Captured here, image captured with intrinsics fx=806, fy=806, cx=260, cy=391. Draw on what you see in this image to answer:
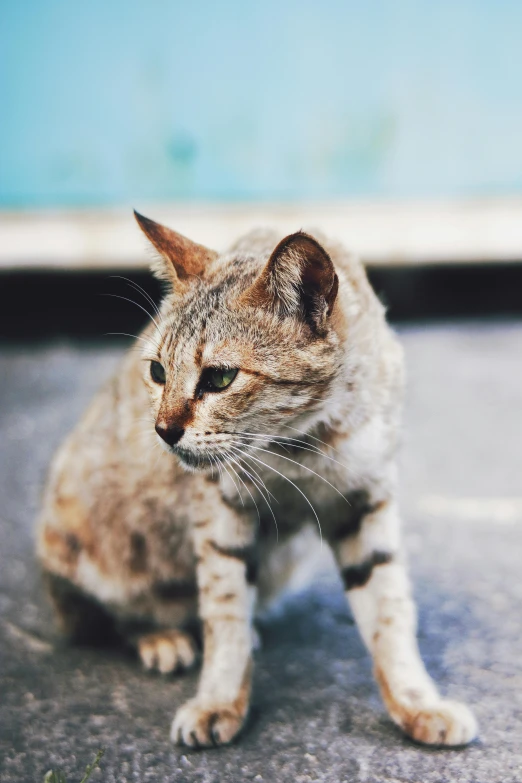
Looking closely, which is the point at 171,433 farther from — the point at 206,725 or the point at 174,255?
the point at 206,725

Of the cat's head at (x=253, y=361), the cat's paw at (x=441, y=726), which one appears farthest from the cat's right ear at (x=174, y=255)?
the cat's paw at (x=441, y=726)

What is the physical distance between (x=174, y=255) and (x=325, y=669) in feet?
3.22

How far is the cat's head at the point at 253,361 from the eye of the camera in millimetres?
1415

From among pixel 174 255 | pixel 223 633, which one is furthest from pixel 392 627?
pixel 174 255

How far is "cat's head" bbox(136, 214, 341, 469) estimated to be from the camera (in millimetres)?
1415

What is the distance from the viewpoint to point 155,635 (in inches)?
76.7

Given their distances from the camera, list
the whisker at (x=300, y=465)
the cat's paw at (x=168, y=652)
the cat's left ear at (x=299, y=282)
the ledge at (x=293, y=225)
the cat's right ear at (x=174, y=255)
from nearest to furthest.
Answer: the cat's left ear at (x=299, y=282)
the whisker at (x=300, y=465)
the cat's right ear at (x=174, y=255)
the cat's paw at (x=168, y=652)
the ledge at (x=293, y=225)

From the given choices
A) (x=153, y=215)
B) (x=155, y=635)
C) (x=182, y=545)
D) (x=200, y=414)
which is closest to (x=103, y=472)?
(x=182, y=545)

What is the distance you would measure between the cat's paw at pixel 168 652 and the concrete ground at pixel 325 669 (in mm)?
40

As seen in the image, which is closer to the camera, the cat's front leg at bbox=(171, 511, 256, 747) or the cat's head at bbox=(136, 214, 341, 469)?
the cat's head at bbox=(136, 214, 341, 469)

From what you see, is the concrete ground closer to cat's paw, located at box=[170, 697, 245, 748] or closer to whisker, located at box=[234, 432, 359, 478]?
cat's paw, located at box=[170, 697, 245, 748]

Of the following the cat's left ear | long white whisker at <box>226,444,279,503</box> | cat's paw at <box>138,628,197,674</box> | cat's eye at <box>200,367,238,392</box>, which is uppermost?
the cat's left ear

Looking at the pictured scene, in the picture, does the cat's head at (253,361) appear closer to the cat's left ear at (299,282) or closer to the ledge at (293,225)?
the cat's left ear at (299,282)

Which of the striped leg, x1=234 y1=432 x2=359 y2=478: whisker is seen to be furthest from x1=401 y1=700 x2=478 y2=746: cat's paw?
x1=234 y1=432 x2=359 y2=478: whisker
